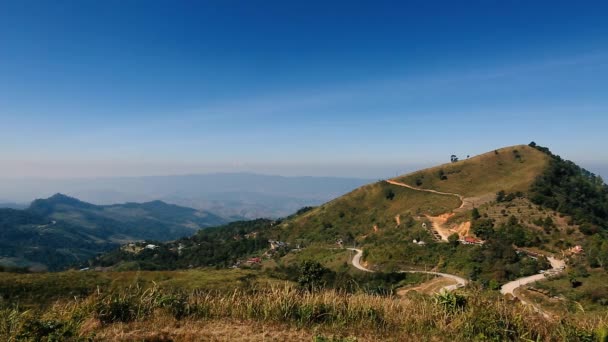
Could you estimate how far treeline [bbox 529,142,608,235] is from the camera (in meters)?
66.0

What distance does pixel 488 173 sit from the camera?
11081 cm

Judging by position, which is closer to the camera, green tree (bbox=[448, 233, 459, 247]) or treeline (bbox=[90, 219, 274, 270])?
green tree (bbox=[448, 233, 459, 247])

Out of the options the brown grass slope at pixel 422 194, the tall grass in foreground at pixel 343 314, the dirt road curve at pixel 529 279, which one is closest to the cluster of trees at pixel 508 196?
the brown grass slope at pixel 422 194

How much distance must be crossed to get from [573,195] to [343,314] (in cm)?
10452

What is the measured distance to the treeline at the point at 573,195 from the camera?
217 feet

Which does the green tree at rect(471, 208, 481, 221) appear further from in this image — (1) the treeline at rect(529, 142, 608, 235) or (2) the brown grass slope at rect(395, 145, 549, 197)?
(2) the brown grass slope at rect(395, 145, 549, 197)

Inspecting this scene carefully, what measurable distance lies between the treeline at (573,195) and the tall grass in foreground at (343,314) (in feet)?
216

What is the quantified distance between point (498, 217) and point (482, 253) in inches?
661

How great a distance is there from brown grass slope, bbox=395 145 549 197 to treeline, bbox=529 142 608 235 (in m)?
3.62

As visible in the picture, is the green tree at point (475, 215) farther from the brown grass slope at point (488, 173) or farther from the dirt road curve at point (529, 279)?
the brown grass slope at point (488, 173)

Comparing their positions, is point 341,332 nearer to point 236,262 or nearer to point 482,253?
point 482,253

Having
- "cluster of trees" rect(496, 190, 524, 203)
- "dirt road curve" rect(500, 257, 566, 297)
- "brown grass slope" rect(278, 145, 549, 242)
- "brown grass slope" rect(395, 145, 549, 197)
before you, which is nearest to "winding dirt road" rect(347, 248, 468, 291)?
"dirt road curve" rect(500, 257, 566, 297)

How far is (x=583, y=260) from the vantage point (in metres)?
48.5

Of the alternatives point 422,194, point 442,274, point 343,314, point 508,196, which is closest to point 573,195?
point 508,196
